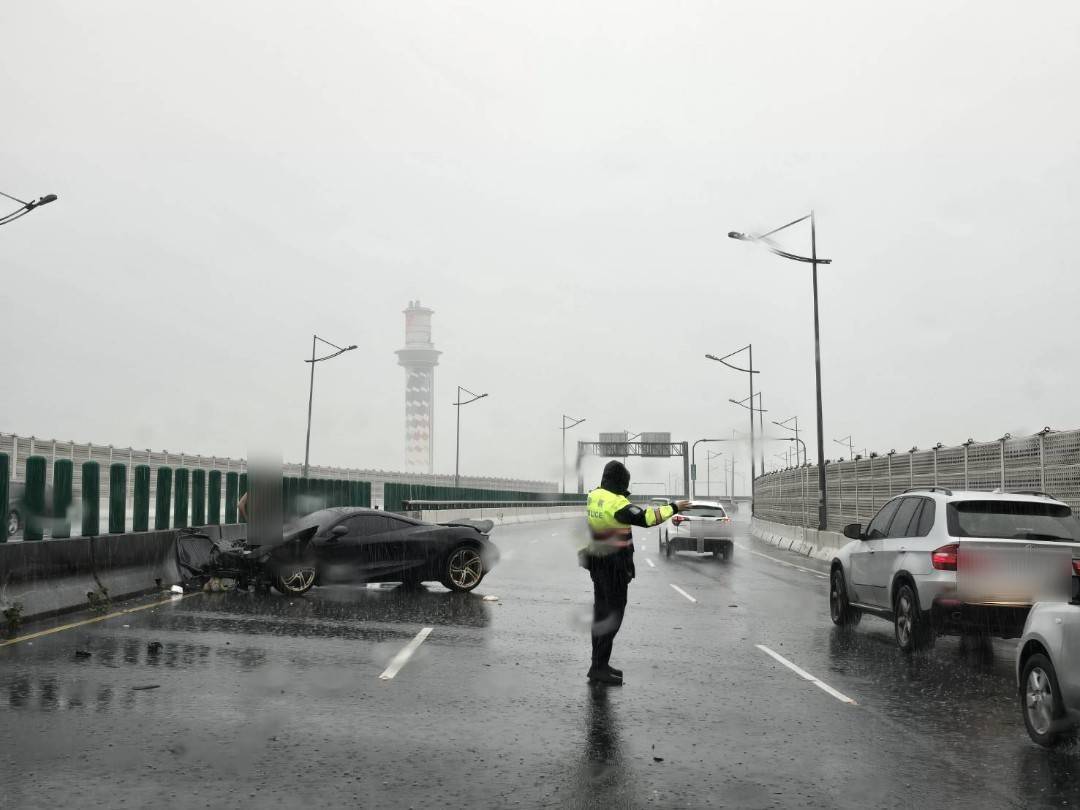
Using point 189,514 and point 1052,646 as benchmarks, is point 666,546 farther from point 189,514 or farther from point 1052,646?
point 1052,646

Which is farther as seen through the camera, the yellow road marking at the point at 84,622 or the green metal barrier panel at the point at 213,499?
the green metal barrier panel at the point at 213,499

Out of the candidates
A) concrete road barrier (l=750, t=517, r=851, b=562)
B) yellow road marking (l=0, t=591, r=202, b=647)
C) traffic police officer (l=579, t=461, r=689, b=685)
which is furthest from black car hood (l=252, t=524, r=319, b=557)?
concrete road barrier (l=750, t=517, r=851, b=562)

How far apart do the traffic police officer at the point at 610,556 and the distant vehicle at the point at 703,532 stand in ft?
59.9

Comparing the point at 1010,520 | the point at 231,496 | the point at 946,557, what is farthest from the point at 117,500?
the point at 1010,520

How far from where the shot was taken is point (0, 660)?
Answer: 907cm

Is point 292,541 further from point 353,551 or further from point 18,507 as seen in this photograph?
point 18,507

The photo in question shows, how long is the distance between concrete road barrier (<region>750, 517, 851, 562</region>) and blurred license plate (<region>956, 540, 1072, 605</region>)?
14.6 m

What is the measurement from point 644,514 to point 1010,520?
4.22m

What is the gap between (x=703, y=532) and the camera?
88.5 ft

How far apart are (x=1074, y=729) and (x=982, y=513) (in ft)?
12.6

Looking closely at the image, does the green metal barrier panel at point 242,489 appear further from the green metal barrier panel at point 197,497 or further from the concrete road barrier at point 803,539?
the concrete road barrier at point 803,539

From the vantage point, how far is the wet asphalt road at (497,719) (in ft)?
17.9

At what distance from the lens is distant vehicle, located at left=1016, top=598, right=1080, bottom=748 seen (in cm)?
626

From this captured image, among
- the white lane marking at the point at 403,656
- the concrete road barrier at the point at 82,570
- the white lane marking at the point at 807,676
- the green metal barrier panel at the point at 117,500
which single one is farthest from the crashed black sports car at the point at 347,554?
the white lane marking at the point at 807,676
